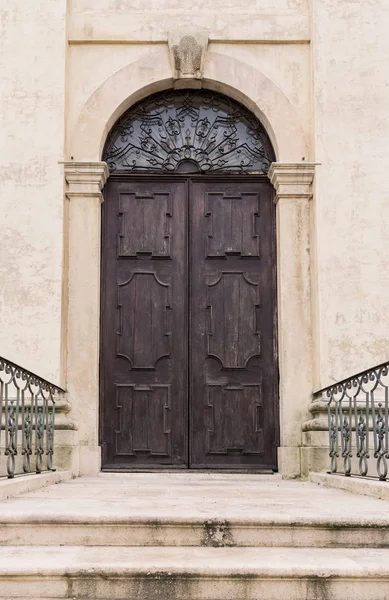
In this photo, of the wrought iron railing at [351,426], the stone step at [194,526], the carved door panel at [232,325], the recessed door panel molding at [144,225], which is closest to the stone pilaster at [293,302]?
the carved door panel at [232,325]

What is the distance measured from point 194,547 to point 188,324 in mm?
4875

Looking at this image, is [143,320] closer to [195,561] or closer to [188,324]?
[188,324]

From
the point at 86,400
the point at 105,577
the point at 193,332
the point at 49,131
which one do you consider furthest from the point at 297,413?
the point at 105,577

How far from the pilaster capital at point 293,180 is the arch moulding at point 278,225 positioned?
0.04 ft

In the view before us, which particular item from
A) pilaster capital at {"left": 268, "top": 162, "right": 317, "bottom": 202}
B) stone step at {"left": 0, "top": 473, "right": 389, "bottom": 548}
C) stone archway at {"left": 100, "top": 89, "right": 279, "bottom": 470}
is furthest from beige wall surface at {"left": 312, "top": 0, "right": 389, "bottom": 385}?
stone step at {"left": 0, "top": 473, "right": 389, "bottom": 548}

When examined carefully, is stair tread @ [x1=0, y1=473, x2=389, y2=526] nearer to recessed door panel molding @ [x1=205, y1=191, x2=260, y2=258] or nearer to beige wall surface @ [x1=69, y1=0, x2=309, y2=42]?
recessed door panel molding @ [x1=205, y1=191, x2=260, y2=258]

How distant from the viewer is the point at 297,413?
8.91m

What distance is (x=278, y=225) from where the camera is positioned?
9.42m

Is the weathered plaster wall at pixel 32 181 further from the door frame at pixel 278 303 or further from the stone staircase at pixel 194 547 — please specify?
the stone staircase at pixel 194 547

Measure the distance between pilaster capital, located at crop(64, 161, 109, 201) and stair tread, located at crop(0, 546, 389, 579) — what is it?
208 inches

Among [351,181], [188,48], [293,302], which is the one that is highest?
[188,48]

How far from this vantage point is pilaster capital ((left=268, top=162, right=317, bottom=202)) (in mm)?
9297

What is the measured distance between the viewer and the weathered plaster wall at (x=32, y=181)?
8.80 metres

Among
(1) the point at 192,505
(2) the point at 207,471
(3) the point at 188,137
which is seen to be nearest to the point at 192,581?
(1) the point at 192,505
